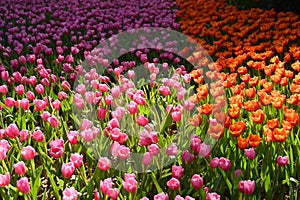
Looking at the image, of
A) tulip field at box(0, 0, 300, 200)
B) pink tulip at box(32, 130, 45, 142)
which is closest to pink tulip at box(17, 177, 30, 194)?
tulip field at box(0, 0, 300, 200)

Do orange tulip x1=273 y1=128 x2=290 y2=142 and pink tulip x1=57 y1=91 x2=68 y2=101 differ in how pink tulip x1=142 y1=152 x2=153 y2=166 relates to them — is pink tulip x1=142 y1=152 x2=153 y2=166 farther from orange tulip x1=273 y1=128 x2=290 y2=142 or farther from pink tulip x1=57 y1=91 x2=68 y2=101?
pink tulip x1=57 y1=91 x2=68 y2=101

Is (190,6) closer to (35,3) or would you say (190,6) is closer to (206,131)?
(35,3)

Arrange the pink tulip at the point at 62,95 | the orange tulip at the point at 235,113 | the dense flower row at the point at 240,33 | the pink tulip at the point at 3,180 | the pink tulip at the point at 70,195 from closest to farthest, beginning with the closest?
the pink tulip at the point at 70,195, the pink tulip at the point at 3,180, the orange tulip at the point at 235,113, the pink tulip at the point at 62,95, the dense flower row at the point at 240,33

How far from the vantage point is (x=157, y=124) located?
3.01m

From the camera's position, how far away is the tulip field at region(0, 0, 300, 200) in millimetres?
2357

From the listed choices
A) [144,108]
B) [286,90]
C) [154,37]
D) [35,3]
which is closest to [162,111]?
[144,108]

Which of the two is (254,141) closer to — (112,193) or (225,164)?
(225,164)

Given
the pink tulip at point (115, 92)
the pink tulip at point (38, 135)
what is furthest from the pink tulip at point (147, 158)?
the pink tulip at point (115, 92)

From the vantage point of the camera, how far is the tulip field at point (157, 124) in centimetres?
236

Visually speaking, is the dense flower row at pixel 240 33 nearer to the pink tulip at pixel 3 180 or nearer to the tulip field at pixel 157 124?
the tulip field at pixel 157 124

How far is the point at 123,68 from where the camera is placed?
411 centimetres

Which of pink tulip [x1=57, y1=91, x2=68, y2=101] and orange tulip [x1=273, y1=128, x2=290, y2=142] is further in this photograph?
pink tulip [x1=57, y1=91, x2=68, y2=101]

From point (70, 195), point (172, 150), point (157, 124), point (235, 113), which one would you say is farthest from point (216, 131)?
point (70, 195)

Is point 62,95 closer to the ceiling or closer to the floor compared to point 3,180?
closer to the floor
